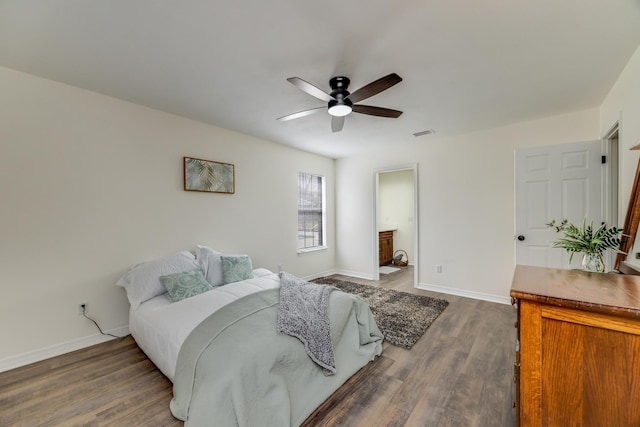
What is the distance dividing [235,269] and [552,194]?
12.7 ft

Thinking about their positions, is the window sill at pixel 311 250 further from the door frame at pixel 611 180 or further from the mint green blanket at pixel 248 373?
the door frame at pixel 611 180

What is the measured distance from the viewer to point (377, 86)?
1.97 m

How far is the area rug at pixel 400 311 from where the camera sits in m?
2.71

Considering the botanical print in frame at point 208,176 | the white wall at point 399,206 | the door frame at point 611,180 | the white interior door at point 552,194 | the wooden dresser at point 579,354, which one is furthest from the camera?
the white wall at point 399,206

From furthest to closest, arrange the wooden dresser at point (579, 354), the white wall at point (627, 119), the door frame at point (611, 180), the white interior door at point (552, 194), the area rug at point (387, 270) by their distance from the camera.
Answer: the area rug at point (387, 270)
the white interior door at point (552, 194)
the door frame at point (611, 180)
the white wall at point (627, 119)
the wooden dresser at point (579, 354)

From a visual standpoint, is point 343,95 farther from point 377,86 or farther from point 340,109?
point 377,86

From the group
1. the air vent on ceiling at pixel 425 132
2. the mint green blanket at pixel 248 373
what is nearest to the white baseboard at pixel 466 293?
the air vent on ceiling at pixel 425 132

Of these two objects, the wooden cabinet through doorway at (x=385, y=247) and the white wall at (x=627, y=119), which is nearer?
the white wall at (x=627, y=119)

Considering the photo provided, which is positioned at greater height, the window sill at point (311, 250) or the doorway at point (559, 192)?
the doorway at point (559, 192)

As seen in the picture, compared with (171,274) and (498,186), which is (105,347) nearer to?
(171,274)

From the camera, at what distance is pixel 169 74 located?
2.28 meters

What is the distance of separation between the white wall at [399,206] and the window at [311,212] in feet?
6.20

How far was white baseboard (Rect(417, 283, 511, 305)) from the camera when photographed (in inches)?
144

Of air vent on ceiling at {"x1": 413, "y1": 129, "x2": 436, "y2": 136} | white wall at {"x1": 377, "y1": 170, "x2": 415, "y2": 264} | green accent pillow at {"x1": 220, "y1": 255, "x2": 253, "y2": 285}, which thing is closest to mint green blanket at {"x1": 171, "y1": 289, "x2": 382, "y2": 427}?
green accent pillow at {"x1": 220, "y1": 255, "x2": 253, "y2": 285}
